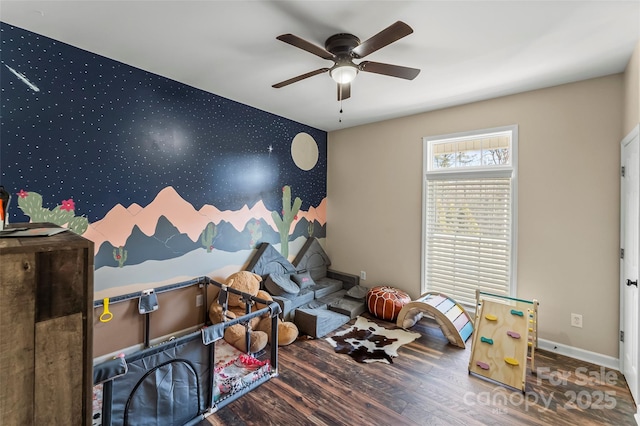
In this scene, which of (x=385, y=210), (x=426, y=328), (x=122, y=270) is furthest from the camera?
(x=385, y=210)

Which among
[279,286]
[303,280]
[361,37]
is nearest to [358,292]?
[303,280]

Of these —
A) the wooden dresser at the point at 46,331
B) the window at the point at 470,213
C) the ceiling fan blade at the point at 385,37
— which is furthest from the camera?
the window at the point at 470,213

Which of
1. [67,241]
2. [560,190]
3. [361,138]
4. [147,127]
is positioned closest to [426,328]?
[560,190]

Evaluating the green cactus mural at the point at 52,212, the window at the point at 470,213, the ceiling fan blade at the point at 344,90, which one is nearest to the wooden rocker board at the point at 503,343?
the window at the point at 470,213

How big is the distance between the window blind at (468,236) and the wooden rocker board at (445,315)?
1.03ft

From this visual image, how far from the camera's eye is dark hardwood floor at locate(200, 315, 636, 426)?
194 centimetres

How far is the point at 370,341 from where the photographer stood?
9.88 ft

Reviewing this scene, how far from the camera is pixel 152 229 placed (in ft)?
9.10

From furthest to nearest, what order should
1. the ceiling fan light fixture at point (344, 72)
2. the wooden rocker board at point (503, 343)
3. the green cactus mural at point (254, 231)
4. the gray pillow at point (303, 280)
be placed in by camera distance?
the gray pillow at point (303, 280), the green cactus mural at point (254, 231), the wooden rocker board at point (503, 343), the ceiling fan light fixture at point (344, 72)

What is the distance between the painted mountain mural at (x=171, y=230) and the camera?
2.51m

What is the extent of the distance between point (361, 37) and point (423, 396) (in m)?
2.76

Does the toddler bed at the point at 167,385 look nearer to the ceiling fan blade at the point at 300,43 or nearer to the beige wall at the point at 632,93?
the ceiling fan blade at the point at 300,43

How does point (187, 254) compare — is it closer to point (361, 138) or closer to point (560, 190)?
point (361, 138)

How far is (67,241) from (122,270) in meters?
2.19
